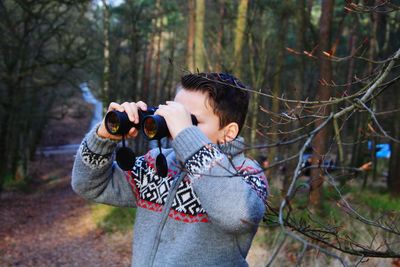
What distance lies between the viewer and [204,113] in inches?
73.0

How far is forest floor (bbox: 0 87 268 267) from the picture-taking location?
698 cm

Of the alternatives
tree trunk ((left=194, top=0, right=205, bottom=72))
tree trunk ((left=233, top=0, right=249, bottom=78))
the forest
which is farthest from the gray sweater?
tree trunk ((left=233, top=0, right=249, bottom=78))

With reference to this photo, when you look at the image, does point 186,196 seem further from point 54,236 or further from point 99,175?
point 54,236

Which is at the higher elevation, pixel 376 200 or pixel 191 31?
pixel 191 31

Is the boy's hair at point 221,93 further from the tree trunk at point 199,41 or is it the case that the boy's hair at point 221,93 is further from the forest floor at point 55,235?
the tree trunk at point 199,41

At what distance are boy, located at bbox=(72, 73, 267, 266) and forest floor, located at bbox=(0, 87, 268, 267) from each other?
3280 mm

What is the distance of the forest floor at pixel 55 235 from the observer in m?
6.98

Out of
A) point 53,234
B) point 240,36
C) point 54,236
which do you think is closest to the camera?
point 240,36

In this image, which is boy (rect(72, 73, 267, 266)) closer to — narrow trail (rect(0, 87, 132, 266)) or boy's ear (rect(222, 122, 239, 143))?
boy's ear (rect(222, 122, 239, 143))

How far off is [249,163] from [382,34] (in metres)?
9.84

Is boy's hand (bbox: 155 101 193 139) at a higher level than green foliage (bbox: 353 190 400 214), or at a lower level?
higher

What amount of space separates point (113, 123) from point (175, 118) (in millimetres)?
270

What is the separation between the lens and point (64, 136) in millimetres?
29719

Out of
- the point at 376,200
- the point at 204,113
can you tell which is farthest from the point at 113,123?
the point at 376,200
